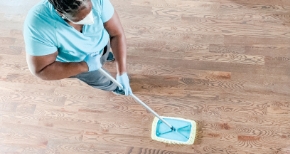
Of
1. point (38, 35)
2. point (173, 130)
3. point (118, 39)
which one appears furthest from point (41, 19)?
point (173, 130)

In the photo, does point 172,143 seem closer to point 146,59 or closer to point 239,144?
point 239,144

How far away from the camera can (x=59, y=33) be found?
1129 millimetres

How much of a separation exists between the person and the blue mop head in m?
0.36

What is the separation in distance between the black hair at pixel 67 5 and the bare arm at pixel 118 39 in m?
0.32

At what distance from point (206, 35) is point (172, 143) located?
68 centimetres

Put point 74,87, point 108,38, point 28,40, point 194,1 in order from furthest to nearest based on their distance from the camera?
point 194,1, point 74,87, point 108,38, point 28,40

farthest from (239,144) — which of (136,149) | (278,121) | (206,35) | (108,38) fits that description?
(108,38)

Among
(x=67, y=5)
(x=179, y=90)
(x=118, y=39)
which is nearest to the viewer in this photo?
(x=67, y=5)

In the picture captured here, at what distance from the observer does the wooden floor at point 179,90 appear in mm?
1689

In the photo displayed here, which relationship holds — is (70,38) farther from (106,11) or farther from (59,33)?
(106,11)

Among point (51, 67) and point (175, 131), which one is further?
point (175, 131)

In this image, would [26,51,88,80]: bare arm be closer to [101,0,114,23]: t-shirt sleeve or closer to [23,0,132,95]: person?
[23,0,132,95]: person

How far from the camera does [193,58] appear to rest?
1898 millimetres

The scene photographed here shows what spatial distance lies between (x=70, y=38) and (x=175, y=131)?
0.77 metres
